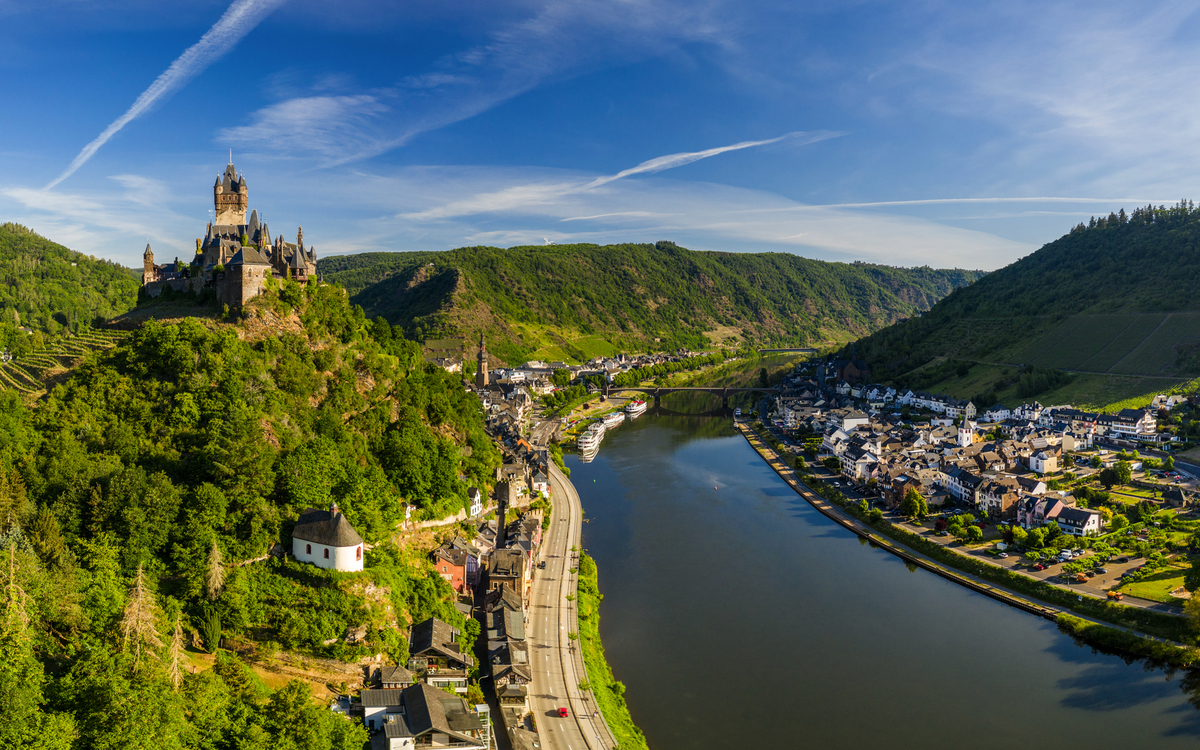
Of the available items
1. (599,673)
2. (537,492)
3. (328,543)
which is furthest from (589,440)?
(328,543)

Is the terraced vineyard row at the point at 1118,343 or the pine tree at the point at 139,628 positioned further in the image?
the terraced vineyard row at the point at 1118,343

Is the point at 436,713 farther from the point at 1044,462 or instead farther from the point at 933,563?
the point at 1044,462

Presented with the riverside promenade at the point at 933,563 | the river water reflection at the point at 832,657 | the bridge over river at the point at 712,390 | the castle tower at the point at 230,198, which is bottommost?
the river water reflection at the point at 832,657

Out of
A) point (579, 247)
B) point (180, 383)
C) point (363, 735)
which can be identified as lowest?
point (363, 735)

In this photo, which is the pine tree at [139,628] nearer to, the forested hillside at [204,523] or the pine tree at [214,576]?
the forested hillside at [204,523]

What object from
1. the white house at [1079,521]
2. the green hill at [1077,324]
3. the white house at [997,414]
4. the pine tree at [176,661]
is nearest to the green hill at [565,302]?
the green hill at [1077,324]

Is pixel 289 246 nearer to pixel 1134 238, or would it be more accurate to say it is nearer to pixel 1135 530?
pixel 1135 530

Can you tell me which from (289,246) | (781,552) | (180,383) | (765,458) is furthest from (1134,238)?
(180,383)
